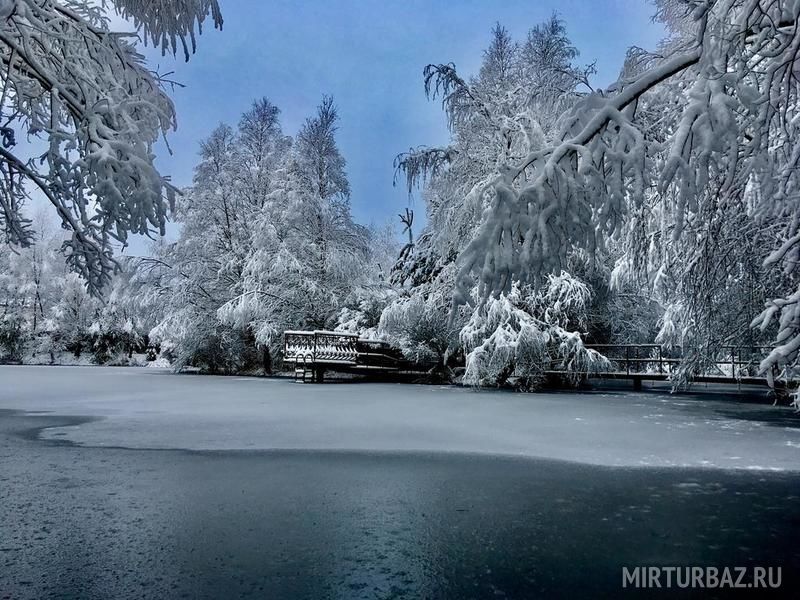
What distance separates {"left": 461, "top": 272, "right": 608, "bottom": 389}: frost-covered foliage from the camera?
42.1 ft

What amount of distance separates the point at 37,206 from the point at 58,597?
43.0m

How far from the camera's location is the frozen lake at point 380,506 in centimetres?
262

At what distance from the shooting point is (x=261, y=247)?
20391 mm

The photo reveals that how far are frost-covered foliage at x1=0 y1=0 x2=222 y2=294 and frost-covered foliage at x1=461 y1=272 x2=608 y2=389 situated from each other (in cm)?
846

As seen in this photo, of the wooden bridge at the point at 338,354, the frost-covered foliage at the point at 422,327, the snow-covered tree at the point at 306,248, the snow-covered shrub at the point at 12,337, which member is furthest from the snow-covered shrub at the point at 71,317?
the frost-covered foliage at the point at 422,327

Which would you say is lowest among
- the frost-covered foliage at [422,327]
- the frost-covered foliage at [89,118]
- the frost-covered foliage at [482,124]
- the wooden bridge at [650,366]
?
the wooden bridge at [650,366]

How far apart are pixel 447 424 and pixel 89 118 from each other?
18.3 feet

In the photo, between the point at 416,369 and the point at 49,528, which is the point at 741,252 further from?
the point at 416,369

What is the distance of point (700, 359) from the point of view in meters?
8.23

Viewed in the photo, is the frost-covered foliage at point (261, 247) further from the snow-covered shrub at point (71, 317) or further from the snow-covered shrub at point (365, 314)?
the snow-covered shrub at point (71, 317)

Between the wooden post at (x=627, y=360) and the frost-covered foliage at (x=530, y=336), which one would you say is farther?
the wooden post at (x=627, y=360)

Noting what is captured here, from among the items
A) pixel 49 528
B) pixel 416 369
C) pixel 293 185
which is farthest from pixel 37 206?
Answer: pixel 49 528

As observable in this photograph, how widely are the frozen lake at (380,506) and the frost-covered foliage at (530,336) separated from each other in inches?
196

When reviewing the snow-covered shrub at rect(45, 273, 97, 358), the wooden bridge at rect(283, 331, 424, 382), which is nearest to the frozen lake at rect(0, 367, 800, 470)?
the wooden bridge at rect(283, 331, 424, 382)
